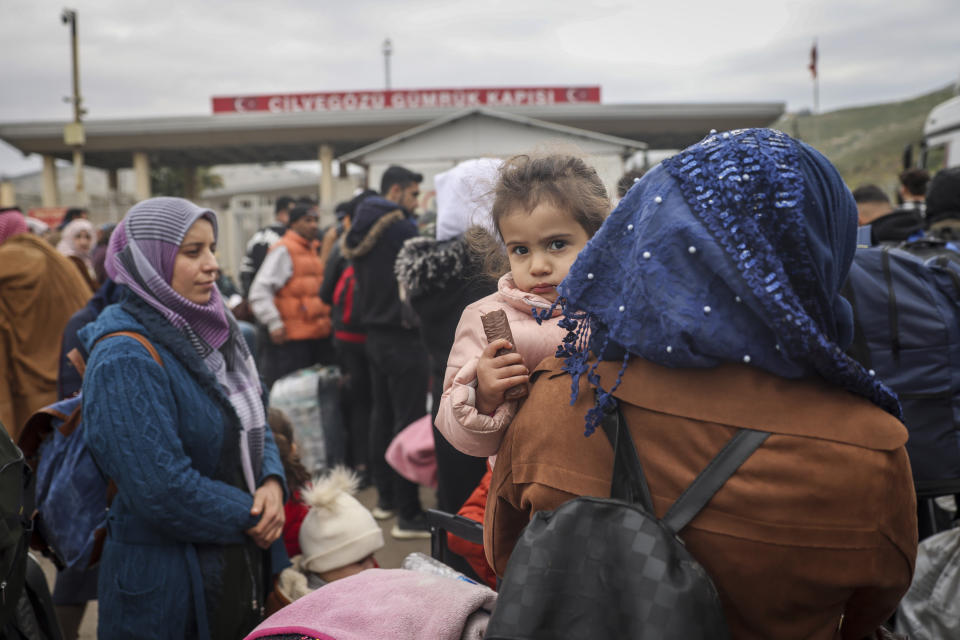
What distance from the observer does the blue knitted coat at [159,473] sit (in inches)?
95.8

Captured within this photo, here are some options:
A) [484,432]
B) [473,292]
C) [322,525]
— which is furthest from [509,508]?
[322,525]

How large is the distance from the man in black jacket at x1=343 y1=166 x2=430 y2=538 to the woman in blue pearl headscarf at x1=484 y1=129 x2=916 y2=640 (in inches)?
156

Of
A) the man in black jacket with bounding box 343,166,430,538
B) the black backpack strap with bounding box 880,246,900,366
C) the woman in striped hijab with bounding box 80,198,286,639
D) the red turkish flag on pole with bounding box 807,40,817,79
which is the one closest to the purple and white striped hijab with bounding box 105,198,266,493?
the woman in striped hijab with bounding box 80,198,286,639

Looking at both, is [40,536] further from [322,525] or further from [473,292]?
[473,292]

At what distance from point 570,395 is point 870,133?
110538mm

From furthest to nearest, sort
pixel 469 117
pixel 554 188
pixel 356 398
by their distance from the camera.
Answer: pixel 469 117
pixel 356 398
pixel 554 188

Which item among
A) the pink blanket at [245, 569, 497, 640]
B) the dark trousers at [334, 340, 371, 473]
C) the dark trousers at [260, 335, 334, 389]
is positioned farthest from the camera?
the dark trousers at [260, 335, 334, 389]

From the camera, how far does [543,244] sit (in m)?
2.08

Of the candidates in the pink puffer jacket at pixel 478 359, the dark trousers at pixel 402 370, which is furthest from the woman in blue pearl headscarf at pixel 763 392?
the dark trousers at pixel 402 370

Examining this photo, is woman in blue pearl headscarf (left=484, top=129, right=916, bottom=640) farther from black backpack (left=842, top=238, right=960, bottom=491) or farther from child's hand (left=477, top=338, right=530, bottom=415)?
black backpack (left=842, top=238, right=960, bottom=491)

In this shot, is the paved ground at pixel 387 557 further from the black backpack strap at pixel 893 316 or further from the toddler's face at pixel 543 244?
the toddler's face at pixel 543 244

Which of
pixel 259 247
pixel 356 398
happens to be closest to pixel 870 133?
pixel 259 247

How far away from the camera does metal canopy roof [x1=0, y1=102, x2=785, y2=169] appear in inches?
984

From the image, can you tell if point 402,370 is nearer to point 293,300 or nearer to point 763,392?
point 293,300
